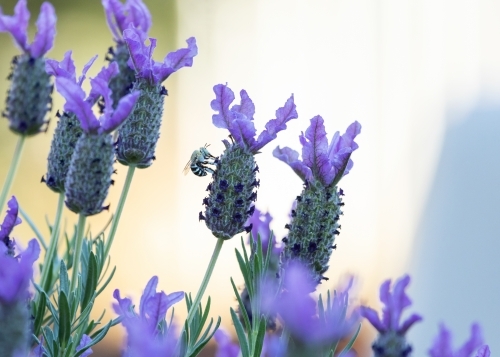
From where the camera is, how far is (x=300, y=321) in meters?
0.42

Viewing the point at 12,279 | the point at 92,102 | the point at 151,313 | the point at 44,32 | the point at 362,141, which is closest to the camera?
the point at 12,279

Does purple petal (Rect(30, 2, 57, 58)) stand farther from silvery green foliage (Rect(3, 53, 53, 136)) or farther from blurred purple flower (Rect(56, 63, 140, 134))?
blurred purple flower (Rect(56, 63, 140, 134))

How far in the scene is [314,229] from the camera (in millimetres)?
762

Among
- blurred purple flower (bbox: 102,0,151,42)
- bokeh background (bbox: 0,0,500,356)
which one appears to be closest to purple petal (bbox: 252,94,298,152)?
blurred purple flower (bbox: 102,0,151,42)

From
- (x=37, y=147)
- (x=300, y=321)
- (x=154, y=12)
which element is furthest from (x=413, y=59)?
(x=300, y=321)

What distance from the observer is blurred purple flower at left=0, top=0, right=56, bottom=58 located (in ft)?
2.97

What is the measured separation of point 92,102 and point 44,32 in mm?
193

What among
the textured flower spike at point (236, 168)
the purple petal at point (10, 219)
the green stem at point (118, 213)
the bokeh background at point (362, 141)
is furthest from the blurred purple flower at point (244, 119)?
the bokeh background at point (362, 141)

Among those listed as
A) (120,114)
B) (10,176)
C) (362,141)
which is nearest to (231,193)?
(120,114)

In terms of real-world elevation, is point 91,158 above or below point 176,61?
below

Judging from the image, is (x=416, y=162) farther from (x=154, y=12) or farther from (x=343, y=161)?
(x=343, y=161)

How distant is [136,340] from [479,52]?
3055 mm

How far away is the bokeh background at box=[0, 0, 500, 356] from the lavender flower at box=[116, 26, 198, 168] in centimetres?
213

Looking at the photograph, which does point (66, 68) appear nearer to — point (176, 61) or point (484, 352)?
point (176, 61)
